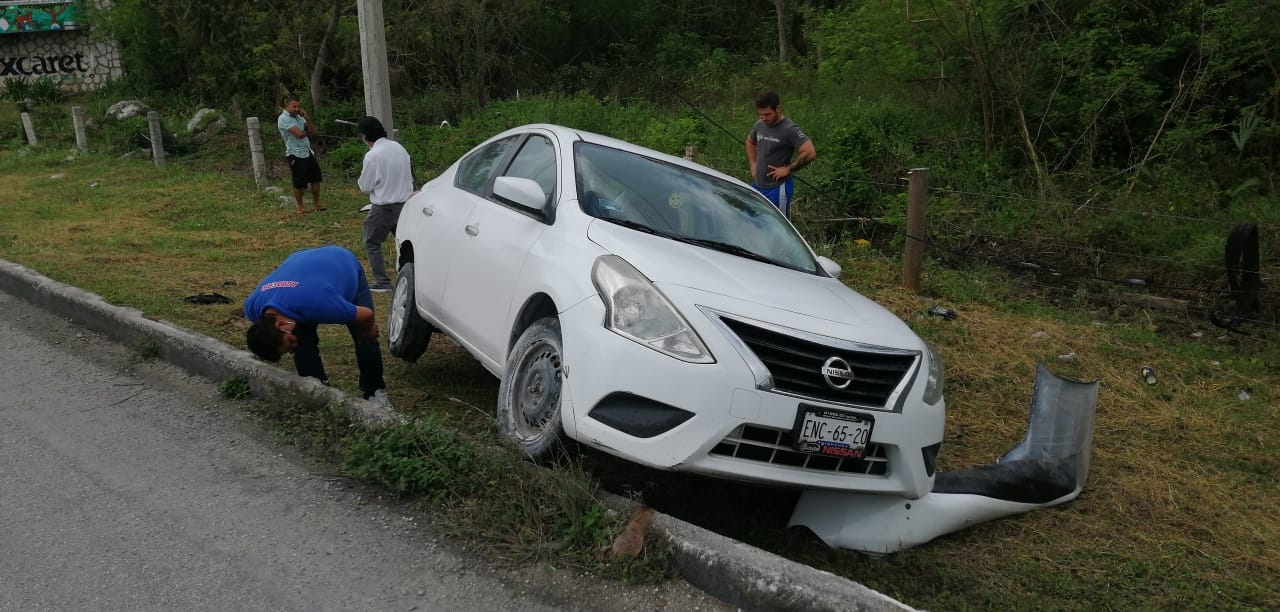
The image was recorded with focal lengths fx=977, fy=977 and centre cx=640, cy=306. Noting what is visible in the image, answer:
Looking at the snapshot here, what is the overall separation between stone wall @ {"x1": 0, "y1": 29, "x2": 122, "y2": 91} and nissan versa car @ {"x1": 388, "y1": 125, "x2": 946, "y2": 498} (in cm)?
2791

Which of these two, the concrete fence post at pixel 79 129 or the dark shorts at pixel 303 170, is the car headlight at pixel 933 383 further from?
the concrete fence post at pixel 79 129

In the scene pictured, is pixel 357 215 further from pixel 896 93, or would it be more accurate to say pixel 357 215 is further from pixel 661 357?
pixel 661 357

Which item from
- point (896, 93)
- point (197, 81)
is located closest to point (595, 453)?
point (896, 93)

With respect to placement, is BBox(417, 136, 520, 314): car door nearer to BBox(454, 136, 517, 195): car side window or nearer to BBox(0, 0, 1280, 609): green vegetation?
BBox(454, 136, 517, 195): car side window

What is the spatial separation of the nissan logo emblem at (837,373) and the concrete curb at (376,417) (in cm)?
67

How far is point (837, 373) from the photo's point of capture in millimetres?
3553

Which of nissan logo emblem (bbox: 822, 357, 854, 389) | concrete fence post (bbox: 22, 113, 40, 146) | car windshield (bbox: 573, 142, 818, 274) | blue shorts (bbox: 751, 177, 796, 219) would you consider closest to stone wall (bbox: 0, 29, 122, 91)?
concrete fence post (bbox: 22, 113, 40, 146)

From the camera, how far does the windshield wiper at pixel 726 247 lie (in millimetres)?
4551

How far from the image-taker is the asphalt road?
328cm

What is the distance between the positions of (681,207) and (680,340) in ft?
4.72

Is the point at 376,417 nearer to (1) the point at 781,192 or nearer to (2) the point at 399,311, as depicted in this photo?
(2) the point at 399,311

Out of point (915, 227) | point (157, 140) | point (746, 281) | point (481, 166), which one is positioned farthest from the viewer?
point (157, 140)

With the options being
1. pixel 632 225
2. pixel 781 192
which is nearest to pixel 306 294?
pixel 632 225

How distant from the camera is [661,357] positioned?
3.48m
